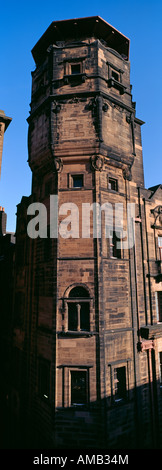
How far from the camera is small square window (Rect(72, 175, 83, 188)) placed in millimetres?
13327

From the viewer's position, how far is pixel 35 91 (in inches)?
642

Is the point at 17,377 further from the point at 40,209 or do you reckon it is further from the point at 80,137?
the point at 80,137

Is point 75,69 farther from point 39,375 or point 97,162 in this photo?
point 39,375

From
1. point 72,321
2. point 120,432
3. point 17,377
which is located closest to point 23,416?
point 17,377

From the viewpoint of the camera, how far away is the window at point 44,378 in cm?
1208

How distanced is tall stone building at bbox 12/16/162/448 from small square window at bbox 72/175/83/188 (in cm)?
6

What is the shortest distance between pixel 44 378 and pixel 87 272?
20.1 ft

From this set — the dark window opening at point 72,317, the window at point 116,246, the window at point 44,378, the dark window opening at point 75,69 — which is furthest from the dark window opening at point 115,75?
the window at point 44,378

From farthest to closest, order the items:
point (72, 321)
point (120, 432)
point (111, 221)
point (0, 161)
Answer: point (0, 161)
point (111, 221)
point (72, 321)
point (120, 432)

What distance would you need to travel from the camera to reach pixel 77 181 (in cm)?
1343

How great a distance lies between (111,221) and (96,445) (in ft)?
33.9

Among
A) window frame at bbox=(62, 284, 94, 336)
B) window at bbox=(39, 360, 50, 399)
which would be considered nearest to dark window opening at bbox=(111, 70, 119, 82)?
window frame at bbox=(62, 284, 94, 336)
